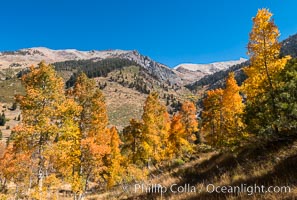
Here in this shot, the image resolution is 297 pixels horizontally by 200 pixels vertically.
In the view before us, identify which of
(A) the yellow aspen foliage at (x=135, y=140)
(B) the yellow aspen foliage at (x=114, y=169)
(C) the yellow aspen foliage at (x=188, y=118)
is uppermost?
(C) the yellow aspen foliage at (x=188, y=118)

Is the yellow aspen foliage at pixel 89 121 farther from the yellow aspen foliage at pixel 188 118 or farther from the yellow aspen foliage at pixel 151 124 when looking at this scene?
the yellow aspen foliage at pixel 188 118

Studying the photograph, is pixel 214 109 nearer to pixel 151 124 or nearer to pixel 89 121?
pixel 151 124

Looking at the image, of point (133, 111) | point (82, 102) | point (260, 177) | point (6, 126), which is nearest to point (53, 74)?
point (82, 102)

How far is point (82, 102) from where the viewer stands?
24.4m

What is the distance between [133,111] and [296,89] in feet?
608

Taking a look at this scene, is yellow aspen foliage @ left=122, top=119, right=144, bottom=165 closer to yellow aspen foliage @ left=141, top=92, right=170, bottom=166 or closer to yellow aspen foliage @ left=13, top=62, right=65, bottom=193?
yellow aspen foliage @ left=141, top=92, right=170, bottom=166

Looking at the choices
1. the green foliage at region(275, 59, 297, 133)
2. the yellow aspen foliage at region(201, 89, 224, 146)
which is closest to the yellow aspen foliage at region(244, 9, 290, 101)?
the green foliage at region(275, 59, 297, 133)

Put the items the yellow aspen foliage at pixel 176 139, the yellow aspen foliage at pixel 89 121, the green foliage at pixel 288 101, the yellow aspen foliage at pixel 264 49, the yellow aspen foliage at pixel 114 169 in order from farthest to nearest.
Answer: the yellow aspen foliage at pixel 176 139 < the yellow aspen foliage at pixel 114 169 < the yellow aspen foliage at pixel 89 121 < the yellow aspen foliage at pixel 264 49 < the green foliage at pixel 288 101

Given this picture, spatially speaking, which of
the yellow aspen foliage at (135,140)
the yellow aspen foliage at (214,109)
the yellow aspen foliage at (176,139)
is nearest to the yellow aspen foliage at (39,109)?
the yellow aspen foliage at (135,140)

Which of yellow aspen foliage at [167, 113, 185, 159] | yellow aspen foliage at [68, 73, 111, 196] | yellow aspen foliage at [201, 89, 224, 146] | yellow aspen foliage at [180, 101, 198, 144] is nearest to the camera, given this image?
yellow aspen foliage at [68, 73, 111, 196]

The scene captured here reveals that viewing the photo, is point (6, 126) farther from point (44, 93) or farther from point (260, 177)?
point (260, 177)

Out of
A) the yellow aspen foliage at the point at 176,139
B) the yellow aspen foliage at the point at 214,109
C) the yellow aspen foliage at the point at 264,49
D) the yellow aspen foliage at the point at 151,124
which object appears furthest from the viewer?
the yellow aspen foliage at the point at 176,139

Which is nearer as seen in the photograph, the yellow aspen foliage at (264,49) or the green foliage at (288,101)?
the green foliage at (288,101)

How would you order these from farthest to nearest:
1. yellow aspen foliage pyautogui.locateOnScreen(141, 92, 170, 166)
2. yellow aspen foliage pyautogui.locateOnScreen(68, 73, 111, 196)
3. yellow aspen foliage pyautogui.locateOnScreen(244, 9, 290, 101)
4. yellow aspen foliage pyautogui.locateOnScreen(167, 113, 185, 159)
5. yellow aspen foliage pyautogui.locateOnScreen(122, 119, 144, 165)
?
1. yellow aspen foliage pyautogui.locateOnScreen(167, 113, 185, 159)
2. yellow aspen foliage pyautogui.locateOnScreen(122, 119, 144, 165)
3. yellow aspen foliage pyautogui.locateOnScreen(141, 92, 170, 166)
4. yellow aspen foliage pyautogui.locateOnScreen(68, 73, 111, 196)
5. yellow aspen foliage pyautogui.locateOnScreen(244, 9, 290, 101)
